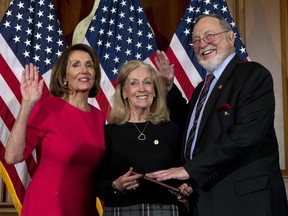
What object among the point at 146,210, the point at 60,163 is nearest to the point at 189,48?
the point at 60,163

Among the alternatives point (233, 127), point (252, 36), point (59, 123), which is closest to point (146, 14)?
point (252, 36)

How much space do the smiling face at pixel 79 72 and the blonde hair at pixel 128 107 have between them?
198 millimetres

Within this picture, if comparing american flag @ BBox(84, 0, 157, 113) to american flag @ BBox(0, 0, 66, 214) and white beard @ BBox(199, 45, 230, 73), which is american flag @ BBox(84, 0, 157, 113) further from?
white beard @ BBox(199, 45, 230, 73)

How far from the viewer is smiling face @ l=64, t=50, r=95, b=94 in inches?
102

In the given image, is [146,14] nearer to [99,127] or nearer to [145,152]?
[99,127]

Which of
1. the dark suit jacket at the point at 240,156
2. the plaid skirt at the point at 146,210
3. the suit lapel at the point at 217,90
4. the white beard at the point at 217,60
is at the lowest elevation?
the plaid skirt at the point at 146,210

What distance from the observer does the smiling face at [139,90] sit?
2422 mm

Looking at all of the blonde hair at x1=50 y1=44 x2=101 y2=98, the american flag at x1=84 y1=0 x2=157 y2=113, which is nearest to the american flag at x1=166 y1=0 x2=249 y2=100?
the american flag at x1=84 y1=0 x2=157 y2=113

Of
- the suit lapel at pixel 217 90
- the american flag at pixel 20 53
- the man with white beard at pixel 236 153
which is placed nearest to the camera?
the man with white beard at pixel 236 153

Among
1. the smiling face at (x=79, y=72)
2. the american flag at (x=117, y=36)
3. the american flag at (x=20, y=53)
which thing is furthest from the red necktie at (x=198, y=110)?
the american flag at (x=20, y=53)

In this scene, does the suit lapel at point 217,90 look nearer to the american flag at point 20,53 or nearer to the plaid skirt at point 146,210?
the plaid skirt at point 146,210

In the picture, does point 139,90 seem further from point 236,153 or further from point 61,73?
point 236,153

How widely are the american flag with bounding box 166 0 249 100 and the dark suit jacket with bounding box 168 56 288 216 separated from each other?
146 cm

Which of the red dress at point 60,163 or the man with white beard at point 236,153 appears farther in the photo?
the red dress at point 60,163
